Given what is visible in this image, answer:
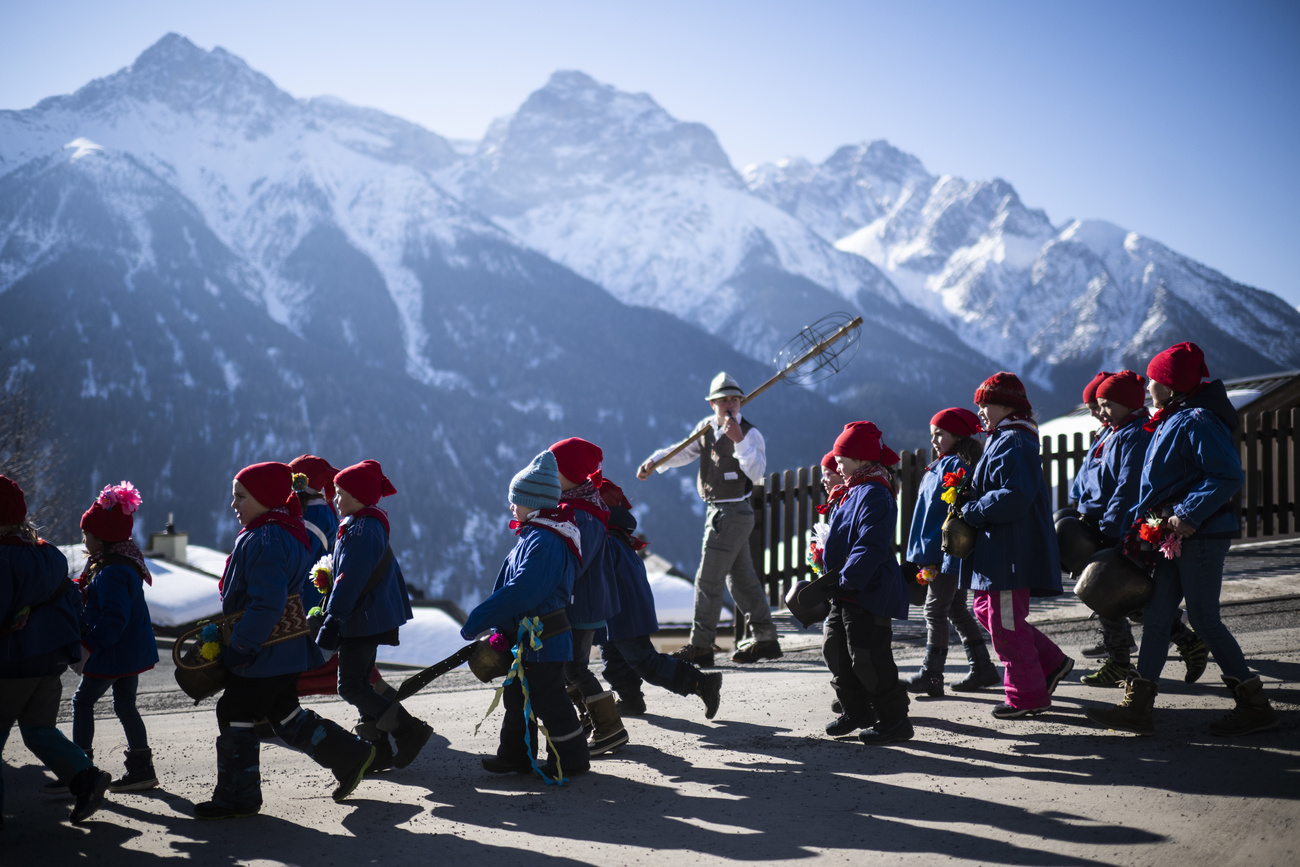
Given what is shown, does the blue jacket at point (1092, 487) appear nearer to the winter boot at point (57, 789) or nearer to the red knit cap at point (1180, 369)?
the red knit cap at point (1180, 369)

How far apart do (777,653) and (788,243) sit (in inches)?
7030

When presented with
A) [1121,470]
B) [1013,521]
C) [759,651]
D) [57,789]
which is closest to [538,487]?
[1013,521]

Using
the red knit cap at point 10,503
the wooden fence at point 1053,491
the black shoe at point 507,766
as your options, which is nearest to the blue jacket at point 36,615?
the red knit cap at point 10,503

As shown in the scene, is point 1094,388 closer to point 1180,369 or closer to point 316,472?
point 1180,369

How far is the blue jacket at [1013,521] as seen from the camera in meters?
4.18

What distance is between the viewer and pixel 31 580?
373 centimetres

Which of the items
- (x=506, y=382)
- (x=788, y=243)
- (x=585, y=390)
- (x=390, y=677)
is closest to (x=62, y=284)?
(x=506, y=382)

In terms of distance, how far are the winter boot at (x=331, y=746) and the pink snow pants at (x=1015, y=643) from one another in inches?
114

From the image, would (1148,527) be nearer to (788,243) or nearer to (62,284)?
(62,284)

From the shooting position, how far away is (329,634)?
397 cm

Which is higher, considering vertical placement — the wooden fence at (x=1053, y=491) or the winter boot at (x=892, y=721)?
the wooden fence at (x=1053, y=491)

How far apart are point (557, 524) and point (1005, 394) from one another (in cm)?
224

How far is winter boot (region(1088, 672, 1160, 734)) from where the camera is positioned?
13.2 feet

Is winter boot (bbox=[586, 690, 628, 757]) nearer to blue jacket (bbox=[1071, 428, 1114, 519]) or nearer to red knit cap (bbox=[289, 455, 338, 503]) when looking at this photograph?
red knit cap (bbox=[289, 455, 338, 503])
